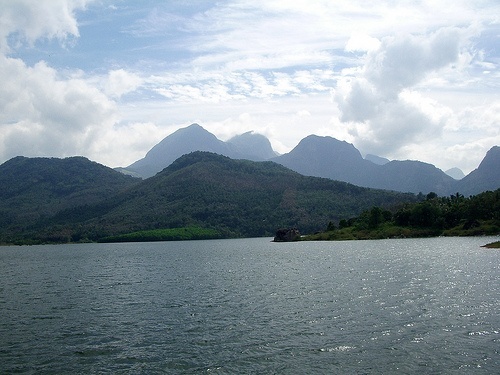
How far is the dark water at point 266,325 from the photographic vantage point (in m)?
32.9

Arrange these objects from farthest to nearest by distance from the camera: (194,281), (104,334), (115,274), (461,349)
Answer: (115,274)
(194,281)
(104,334)
(461,349)

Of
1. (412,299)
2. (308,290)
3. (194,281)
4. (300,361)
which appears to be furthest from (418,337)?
(194,281)

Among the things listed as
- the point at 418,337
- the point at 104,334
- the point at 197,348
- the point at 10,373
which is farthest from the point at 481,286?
the point at 10,373

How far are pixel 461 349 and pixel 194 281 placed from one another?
56.2m

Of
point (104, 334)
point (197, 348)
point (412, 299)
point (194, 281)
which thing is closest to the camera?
point (197, 348)

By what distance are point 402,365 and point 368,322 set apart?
42.0 feet

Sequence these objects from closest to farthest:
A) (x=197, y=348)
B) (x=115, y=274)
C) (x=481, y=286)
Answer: (x=197, y=348) → (x=481, y=286) → (x=115, y=274)

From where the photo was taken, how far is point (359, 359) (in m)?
32.7

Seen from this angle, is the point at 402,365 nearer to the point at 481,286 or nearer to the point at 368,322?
the point at 368,322

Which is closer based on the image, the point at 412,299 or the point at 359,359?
the point at 359,359

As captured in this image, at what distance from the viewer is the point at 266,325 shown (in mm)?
44250

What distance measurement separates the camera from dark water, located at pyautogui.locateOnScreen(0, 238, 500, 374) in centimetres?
3294

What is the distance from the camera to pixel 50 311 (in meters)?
56.8

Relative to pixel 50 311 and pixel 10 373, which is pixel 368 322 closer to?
pixel 10 373
